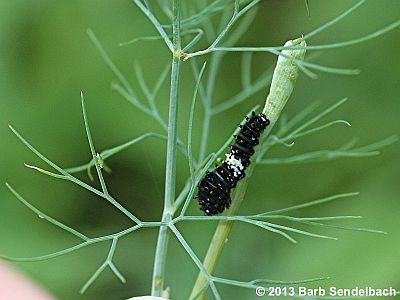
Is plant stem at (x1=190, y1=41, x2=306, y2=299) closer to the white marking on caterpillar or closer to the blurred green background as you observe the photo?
→ the white marking on caterpillar

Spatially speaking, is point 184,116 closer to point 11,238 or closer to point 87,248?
point 87,248

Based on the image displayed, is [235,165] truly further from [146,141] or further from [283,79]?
[146,141]

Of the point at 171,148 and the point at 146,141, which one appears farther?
the point at 146,141

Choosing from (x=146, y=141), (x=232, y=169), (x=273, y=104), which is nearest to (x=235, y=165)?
(x=232, y=169)

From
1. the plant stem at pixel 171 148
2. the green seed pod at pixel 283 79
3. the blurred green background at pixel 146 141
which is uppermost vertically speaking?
the blurred green background at pixel 146 141

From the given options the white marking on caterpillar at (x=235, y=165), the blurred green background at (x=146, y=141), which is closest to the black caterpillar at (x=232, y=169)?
the white marking on caterpillar at (x=235, y=165)

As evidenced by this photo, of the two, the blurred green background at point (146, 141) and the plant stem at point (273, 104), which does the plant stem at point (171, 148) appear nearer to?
the plant stem at point (273, 104)

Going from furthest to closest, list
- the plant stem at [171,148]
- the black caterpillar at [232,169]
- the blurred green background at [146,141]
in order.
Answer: the blurred green background at [146,141]
the black caterpillar at [232,169]
the plant stem at [171,148]

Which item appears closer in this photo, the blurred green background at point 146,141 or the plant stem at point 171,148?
the plant stem at point 171,148
